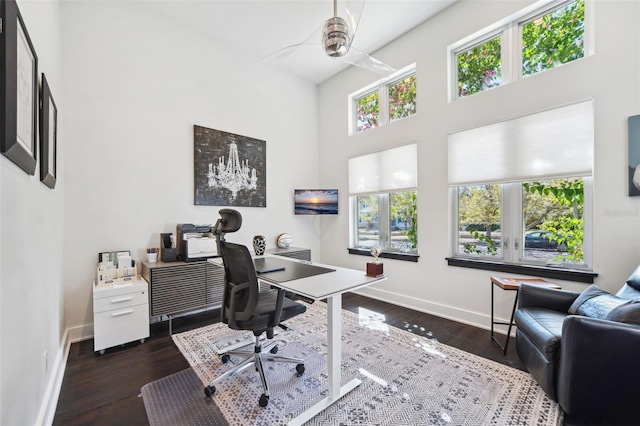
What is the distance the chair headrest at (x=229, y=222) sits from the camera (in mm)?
1940

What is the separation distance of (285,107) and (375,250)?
11.4 feet

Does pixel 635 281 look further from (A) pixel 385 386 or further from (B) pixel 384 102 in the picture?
(B) pixel 384 102

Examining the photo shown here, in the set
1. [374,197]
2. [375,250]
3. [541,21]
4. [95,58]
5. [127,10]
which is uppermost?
[127,10]

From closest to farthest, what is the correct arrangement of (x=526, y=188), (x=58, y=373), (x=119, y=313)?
1. (x=58, y=373)
2. (x=119, y=313)
3. (x=526, y=188)

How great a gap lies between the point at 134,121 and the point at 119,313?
2111mm

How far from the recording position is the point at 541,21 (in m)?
2.76

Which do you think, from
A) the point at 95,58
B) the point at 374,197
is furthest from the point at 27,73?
the point at 374,197

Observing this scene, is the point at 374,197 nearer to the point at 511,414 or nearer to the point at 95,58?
the point at 511,414

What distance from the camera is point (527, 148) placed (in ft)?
8.82

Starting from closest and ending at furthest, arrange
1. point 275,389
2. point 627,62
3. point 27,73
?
1. point 27,73
2. point 275,389
3. point 627,62

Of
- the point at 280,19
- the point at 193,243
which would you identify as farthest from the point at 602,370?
the point at 280,19

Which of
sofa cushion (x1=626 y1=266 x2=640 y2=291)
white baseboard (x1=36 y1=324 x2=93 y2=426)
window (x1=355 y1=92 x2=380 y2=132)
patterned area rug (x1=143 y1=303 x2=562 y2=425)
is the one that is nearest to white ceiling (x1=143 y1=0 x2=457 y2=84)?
window (x1=355 y1=92 x2=380 y2=132)

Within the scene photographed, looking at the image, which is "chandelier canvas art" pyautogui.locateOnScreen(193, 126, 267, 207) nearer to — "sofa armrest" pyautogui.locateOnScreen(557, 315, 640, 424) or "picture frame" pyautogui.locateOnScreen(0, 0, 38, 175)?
"picture frame" pyautogui.locateOnScreen(0, 0, 38, 175)

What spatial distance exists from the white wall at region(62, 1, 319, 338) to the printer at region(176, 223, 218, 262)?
0.32 meters
